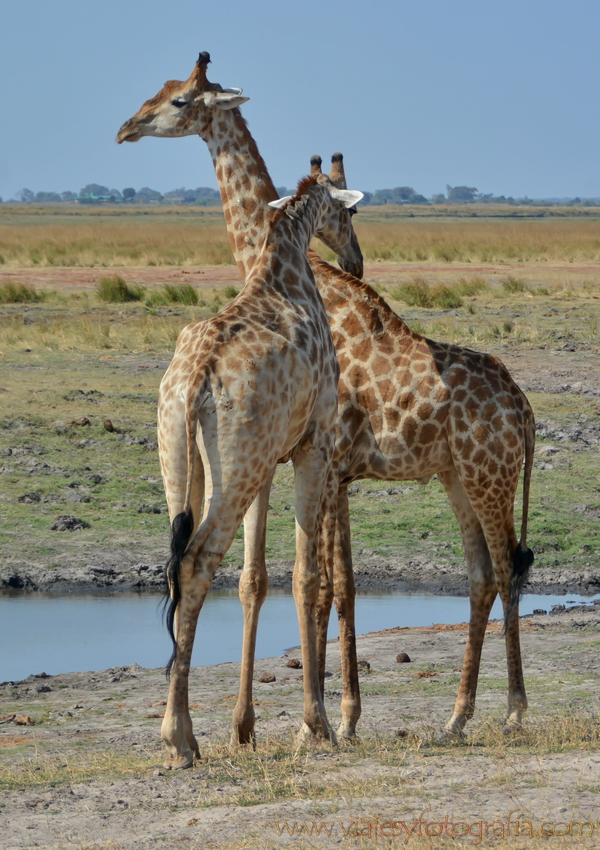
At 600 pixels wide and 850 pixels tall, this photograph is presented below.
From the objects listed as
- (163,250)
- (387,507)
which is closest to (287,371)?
(387,507)

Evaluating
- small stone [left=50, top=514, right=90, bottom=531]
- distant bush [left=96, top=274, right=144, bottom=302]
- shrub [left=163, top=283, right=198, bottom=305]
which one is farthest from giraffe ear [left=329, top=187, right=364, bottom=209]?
distant bush [left=96, top=274, right=144, bottom=302]

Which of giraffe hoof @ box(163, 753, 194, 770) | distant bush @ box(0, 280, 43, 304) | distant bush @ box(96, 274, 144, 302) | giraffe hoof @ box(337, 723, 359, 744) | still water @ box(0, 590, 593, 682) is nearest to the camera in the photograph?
giraffe hoof @ box(163, 753, 194, 770)

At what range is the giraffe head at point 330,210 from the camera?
19.5 feet

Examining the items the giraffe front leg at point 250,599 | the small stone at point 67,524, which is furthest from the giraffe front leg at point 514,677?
the small stone at point 67,524

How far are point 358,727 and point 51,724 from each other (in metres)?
1.64

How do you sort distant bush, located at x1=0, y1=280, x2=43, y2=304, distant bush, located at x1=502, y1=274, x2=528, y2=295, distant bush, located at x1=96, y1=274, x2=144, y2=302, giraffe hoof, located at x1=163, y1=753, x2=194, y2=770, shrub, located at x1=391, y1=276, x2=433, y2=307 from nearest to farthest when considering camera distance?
giraffe hoof, located at x1=163, y1=753, x2=194, y2=770
shrub, located at x1=391, y1=276, x2=433, y2=307
distant bush, located at x1=0, y1=280, x2=43, y2=304
distant bush, located at x1=96, y1=274, x2=144, y2=302
distant bush, located at x1=502, y1=274, x2=528, y2=295

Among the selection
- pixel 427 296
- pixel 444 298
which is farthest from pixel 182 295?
pixel 444 298

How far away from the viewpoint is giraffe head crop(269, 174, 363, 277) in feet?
19.5

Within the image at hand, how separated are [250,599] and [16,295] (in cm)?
1849

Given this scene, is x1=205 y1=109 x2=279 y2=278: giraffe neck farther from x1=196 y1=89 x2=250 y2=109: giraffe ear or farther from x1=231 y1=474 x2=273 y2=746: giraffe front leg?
x1=231 y1=474 x2=273 y2=746: giraffe front leg

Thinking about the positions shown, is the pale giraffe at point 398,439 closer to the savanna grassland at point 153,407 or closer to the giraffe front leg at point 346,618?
the giraffe front leg at point 346,618

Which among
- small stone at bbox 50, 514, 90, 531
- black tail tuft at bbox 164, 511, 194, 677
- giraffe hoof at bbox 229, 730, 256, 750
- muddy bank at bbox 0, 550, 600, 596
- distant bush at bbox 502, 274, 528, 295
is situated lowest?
muddy bank at bbox 0, 550, 600, 596

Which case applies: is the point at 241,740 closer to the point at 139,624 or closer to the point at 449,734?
the point at 449,734

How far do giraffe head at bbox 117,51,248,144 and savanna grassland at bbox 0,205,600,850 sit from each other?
130 inches
